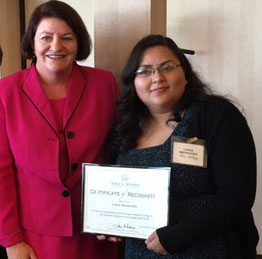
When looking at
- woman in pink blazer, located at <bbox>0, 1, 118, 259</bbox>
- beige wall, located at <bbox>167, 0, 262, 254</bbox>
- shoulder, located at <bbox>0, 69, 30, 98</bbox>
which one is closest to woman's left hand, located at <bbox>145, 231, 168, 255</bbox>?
woman in pink blazer, located at <bbox>0, 1, 118, 259</bbox>

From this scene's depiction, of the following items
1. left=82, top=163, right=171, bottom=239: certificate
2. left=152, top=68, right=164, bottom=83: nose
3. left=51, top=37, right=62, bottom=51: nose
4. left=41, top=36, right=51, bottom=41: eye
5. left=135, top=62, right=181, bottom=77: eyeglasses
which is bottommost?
left=82, top=163, right=171, bottom=239: certificate

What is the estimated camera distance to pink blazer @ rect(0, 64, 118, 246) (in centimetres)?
138

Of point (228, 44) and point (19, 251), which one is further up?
point (228, 44)

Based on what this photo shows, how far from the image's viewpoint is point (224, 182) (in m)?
1.16

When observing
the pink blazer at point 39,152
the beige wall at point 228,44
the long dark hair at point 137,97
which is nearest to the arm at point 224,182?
the long dark hair at point 137,97

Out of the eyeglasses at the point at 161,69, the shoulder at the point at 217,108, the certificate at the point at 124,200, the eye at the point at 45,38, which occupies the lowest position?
the certificate at the point at 124,200

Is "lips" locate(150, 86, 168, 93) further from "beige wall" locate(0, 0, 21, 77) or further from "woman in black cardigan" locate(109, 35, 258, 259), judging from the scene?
"beige wall" locate(0, 0, 21, 77)

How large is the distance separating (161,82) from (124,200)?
1.41ft

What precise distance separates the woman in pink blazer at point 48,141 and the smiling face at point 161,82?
0.91 ft

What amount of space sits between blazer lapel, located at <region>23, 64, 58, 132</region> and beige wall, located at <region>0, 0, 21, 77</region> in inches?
62.5

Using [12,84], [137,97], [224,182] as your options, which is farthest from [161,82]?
[12,84]

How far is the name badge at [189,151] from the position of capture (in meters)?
1.19

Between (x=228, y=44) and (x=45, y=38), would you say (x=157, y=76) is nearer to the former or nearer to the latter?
(x=45, y=38)

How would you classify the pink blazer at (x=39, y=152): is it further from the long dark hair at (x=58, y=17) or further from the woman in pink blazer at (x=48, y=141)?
the long dark hair at (x=58, y=17)
